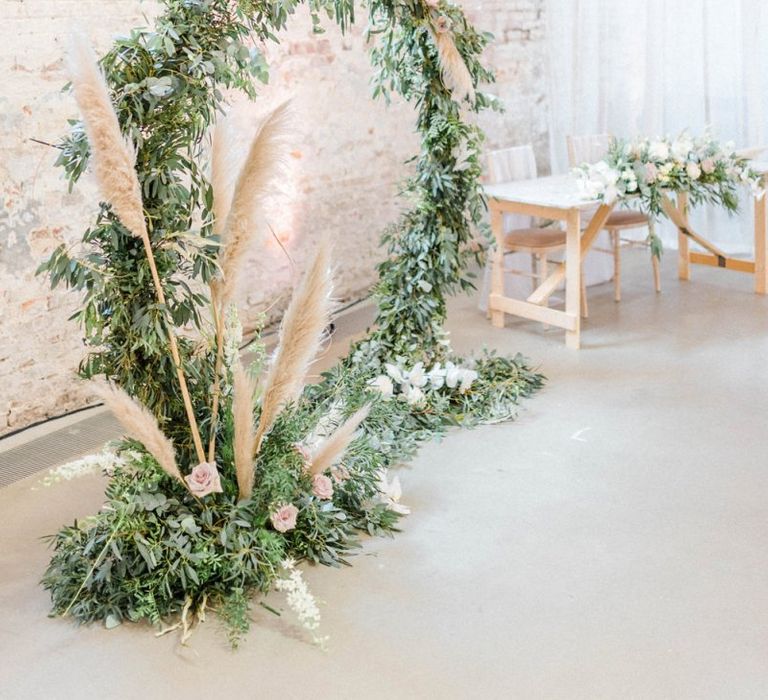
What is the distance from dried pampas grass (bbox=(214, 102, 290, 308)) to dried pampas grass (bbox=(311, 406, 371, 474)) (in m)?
0.63

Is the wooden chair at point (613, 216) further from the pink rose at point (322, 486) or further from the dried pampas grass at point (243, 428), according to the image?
the dried pampas grass at point (243, 428)

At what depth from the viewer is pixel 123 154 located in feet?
9.37

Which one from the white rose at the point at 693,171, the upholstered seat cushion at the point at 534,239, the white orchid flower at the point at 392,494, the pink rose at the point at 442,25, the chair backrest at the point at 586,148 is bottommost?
the white orchid flower at the point at 392,494

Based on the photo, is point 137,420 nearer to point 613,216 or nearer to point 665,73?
point 613,216

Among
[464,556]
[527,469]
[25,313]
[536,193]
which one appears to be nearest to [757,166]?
[536,193]

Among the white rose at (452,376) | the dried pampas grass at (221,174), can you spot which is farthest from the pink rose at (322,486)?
the white rose at (452,376)

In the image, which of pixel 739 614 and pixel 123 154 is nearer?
pixel 123 154

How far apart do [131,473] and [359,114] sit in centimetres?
365

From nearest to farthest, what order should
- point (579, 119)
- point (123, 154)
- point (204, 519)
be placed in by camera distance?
point (123, 154) → point (204, 519) → point (579, 119)

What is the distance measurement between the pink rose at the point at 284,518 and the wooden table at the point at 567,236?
2365 mm

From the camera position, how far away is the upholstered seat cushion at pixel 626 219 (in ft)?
20.4

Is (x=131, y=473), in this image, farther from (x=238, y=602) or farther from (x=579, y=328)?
(x=579, y=328)

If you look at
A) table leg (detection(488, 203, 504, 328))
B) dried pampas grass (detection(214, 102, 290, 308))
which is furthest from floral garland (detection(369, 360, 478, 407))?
dried pampas grass (detection(214, 102, 290, 308))

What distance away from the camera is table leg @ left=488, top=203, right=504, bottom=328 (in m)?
5.77
